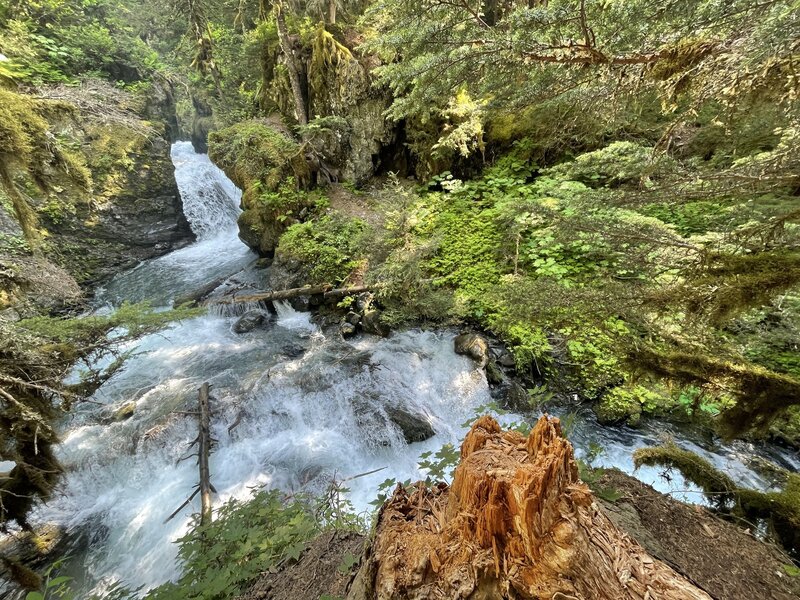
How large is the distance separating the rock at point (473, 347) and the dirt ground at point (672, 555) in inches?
136

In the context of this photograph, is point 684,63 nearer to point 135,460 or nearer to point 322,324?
point 322,324

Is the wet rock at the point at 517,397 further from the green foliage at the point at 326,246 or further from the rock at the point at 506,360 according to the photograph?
the green foliage at the point at 326,246

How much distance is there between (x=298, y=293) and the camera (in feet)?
27.8

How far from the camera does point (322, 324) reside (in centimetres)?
828

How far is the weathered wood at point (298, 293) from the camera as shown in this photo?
8.01 m

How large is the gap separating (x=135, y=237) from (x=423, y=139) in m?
11.1

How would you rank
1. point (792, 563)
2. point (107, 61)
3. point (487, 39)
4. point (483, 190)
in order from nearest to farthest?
1. point (792, 563)
2. point (487, 39)
3. point (483, 190)
4. point (107, 61)

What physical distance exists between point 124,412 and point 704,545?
7.87 meters

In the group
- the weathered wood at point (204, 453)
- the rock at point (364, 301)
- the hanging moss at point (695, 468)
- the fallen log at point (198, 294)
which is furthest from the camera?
the fallen log at point (198, 294)

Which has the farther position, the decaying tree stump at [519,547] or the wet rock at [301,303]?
the wet rock at [301,303]

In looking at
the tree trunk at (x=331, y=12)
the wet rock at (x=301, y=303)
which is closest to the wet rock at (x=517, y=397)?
the wet rock at (x=301, y=303)

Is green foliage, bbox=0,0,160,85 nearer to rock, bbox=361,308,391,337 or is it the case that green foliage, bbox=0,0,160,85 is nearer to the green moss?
rock, bbox=361,308,391,337

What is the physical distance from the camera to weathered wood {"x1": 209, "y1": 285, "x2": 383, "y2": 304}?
26.3 ft

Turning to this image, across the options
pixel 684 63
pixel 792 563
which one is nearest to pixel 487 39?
pixel 684 63
